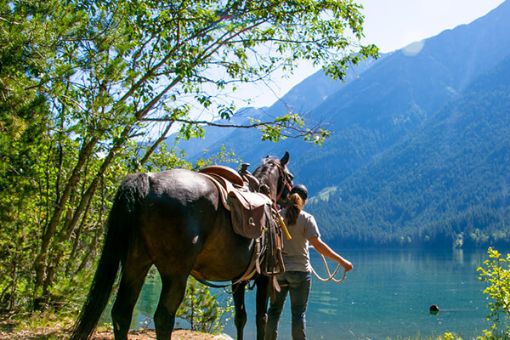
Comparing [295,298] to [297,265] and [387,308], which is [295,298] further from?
[387,308]

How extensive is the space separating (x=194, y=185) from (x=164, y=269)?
0.78 meters

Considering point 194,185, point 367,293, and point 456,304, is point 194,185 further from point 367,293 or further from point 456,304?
point 367,293

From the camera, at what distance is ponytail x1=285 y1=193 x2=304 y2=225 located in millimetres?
6426

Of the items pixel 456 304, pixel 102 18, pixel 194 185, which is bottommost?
pixel 456 304

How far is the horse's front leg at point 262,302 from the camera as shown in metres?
5.83

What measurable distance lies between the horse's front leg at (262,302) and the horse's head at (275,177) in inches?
45.7

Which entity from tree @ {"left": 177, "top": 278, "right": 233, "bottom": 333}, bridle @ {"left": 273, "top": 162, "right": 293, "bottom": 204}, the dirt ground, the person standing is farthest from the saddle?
tree @ {"left": 177, "top": 278, "right": 233, "bottom": 333}

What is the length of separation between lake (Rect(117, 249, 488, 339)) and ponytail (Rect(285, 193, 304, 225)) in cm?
534

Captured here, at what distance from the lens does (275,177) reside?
→ 22.4ft

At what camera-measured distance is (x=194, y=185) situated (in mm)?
4680

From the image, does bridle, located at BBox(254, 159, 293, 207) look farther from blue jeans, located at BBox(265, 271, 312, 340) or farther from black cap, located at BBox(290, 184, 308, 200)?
blue jeans, located at BBox(265, 271, 312, 340)

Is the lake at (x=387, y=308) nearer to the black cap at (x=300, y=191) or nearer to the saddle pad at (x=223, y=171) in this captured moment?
the black cap at (x=300, y=191)

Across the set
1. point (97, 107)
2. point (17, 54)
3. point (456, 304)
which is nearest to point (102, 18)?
point (97, 107)

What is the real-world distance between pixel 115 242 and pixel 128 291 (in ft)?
1.46
